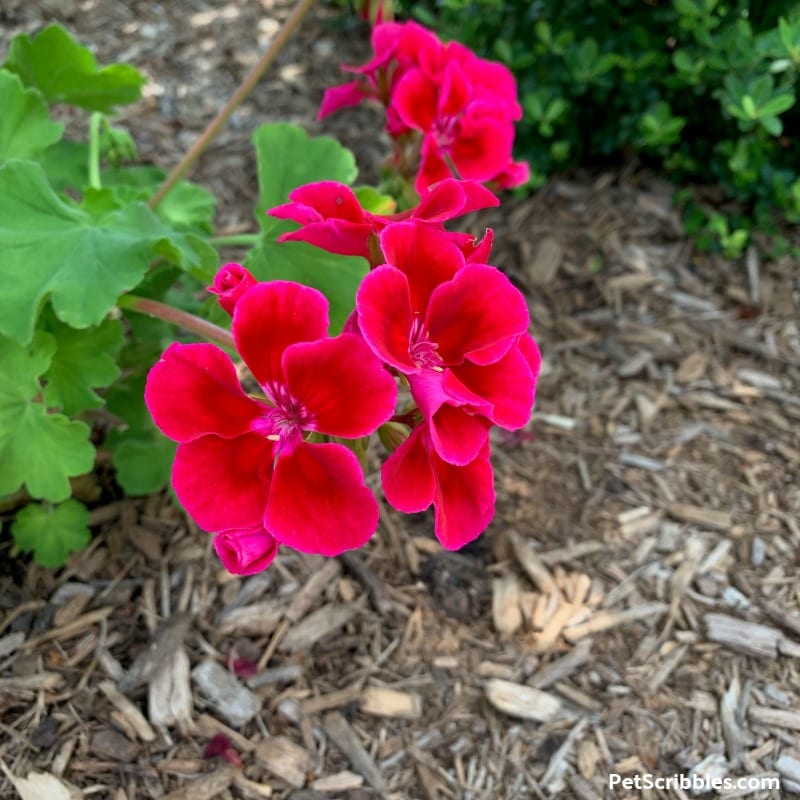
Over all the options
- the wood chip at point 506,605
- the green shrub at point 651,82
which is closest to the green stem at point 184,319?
the wood chip at point 506,605

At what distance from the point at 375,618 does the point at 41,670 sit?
781 mm

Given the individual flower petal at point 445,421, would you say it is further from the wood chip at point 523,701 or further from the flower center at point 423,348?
the wood chip at point 523,701

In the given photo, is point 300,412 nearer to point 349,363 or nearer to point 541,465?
point 349,363

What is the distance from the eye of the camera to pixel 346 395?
4.08 ft

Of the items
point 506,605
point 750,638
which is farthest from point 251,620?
point 750,638

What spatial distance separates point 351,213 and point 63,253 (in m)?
0.74

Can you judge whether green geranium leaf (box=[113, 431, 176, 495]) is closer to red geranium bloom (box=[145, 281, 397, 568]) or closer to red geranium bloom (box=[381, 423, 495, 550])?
red geranium bloom (box=[145, 281, 397, 568])

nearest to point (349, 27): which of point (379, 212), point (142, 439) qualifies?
point (379, 212)

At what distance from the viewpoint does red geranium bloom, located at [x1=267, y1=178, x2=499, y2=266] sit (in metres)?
1.33

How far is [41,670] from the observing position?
1976mm

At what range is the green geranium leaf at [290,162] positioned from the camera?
209cm

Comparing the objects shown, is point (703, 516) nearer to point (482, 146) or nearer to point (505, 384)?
point (482, 146)

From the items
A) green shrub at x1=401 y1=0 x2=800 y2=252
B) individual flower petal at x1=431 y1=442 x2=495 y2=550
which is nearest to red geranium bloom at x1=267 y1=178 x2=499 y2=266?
individual flower petal at x1=431 y1=442 x2=495 y2=550

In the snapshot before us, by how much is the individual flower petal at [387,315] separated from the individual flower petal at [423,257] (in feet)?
0.17
